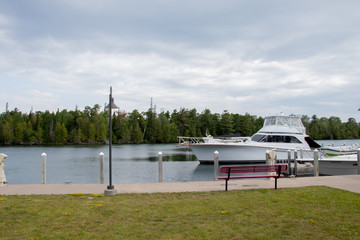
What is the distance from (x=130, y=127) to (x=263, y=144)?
102051 mm

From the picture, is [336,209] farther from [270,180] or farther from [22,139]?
[22,139]

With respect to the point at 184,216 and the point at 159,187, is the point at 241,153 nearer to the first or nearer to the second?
the point at 159,187

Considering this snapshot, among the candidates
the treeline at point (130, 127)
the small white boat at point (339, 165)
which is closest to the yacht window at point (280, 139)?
the small white boat at point (339, 165)

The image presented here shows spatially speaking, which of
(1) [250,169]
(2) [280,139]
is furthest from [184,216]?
(2) [280,139]

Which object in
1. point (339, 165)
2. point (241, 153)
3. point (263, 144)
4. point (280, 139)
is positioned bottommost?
point (339, 165)

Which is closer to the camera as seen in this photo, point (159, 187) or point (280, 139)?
point (159, 187)

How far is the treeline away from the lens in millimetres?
116438

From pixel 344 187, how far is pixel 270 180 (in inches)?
131

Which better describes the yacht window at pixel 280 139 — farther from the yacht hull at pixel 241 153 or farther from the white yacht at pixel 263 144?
the yacht hull at pixel 241 153

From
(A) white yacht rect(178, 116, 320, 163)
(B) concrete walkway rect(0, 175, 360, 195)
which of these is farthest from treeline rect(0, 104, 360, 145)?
(B) concrete walkway rect(0, 175, 360, 195)

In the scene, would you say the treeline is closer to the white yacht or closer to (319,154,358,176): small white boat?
the white yacht

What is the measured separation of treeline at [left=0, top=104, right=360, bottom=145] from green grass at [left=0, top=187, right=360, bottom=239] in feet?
363

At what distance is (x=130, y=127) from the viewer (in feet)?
432

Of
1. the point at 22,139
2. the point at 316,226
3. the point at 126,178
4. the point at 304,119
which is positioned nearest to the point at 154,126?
the point at 22,139
